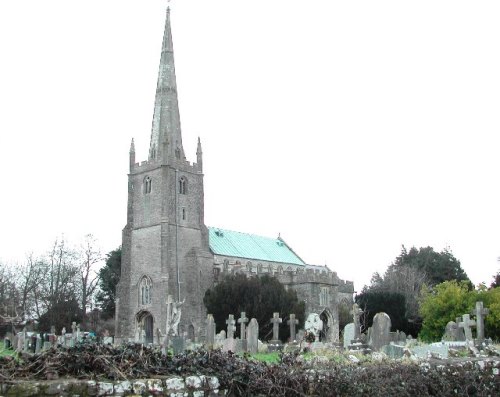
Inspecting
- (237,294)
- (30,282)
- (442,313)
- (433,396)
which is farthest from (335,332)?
(433,396)

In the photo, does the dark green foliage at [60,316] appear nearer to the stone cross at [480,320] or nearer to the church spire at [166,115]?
the church spire at [166,115]

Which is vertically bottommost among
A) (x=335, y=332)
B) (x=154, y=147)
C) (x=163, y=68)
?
(x=335, y=332)

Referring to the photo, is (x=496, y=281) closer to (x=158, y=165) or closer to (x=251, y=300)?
(x=251, y=300)

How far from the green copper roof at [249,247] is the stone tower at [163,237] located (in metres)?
6.08

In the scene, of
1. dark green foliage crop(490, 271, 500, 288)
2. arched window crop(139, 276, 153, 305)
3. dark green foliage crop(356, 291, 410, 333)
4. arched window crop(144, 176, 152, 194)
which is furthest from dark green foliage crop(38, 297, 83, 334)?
dark green foliage crop(490, 271, 500, 288)

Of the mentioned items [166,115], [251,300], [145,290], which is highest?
[166,115]

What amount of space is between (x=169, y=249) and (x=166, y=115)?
11161mm

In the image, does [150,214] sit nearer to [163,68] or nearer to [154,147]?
[154,147]

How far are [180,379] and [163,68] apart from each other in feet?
160

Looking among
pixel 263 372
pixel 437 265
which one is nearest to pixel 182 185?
pixel 437 265

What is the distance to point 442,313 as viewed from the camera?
33625 mm

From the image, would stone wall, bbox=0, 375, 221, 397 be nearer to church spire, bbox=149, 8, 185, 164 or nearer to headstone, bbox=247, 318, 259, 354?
headstone, bbox=247, 318, 259, 354

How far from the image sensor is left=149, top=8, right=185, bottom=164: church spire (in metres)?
51.2

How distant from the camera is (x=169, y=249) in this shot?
159 feet
